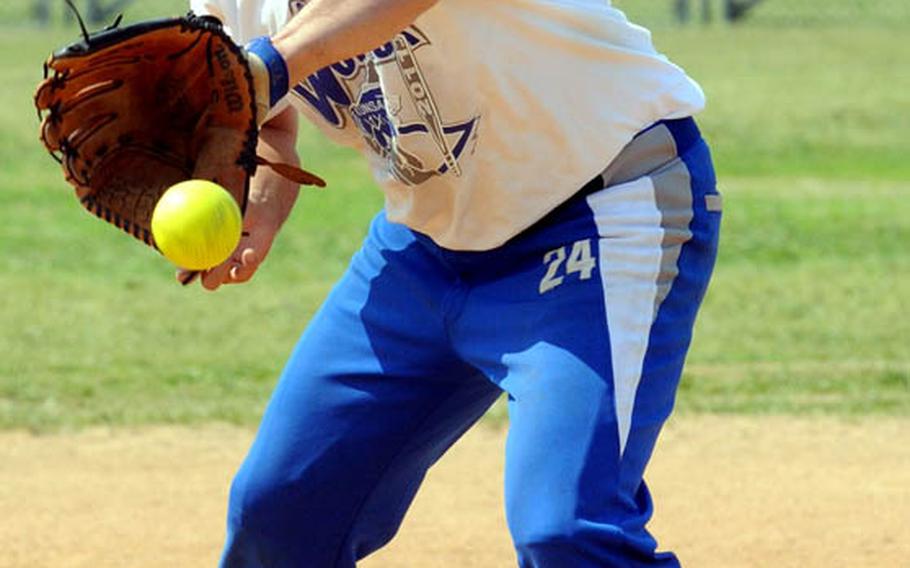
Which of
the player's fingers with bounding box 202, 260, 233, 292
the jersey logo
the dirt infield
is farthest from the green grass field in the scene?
the jersey logo

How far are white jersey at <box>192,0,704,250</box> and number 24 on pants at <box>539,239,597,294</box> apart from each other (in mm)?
96

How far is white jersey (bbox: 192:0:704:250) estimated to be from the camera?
10.3ft

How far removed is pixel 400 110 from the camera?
3.22 m

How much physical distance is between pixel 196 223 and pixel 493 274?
0.69 metres

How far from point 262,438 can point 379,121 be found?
0.64m

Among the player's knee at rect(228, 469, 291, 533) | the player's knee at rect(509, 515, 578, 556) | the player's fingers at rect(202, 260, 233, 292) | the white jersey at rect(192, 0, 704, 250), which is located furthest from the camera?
the player's fingers at rect(202, 260, 233, 292)

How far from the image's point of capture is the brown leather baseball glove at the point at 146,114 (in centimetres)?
286

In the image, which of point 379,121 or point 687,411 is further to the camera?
point 687,411

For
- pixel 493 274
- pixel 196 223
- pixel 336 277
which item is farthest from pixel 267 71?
pixel 336 277

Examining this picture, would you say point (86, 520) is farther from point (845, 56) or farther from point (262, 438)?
point (845, 56)

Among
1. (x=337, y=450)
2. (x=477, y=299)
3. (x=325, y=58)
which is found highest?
(x=325, y=58)

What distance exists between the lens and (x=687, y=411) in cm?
641

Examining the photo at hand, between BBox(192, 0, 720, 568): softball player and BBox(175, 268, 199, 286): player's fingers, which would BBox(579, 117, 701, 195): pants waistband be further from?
BBox(175, 268, 199, 286): player's fingers

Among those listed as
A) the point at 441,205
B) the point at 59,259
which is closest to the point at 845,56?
the point at 59,259
